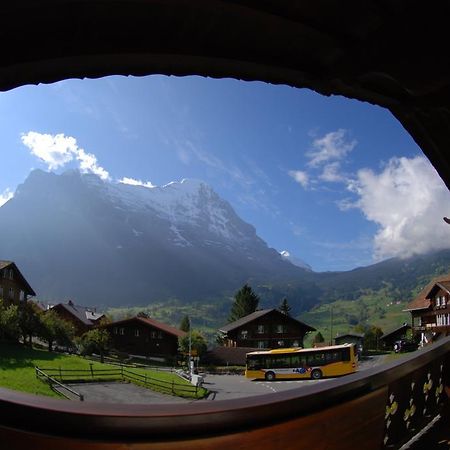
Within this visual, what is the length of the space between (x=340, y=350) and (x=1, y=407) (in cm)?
3487

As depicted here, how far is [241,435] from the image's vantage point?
1.38 m

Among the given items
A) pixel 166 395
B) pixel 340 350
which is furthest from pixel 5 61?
pixel 340 350

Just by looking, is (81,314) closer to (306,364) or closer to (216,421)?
(306,364)

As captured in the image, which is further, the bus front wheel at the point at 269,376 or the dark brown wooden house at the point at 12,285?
the dark brown wooden house at the point at 12,285

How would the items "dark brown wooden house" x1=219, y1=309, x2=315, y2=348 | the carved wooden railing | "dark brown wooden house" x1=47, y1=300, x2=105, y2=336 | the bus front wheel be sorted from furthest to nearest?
"dark brown wooden house" x1=47, y1=300, x2=105, y2=336
"dark brown wooden house" x1=219, y1=309, x2=315, y2=348
the bus front wheel
the carved wooden railing

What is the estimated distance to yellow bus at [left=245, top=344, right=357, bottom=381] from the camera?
3309 cm

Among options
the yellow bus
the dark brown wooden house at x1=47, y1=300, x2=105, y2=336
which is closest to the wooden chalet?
the yellow bus

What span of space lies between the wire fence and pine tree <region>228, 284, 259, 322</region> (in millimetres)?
43709

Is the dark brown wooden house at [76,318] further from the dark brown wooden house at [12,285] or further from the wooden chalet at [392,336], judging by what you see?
the wooden chalet at [392,336]

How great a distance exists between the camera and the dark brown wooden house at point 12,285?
139 feet

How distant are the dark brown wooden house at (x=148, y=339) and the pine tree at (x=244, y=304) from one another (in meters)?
18.9

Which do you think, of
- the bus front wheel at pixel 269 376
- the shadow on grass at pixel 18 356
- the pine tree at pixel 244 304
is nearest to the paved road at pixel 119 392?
the shadow on grass at pixel 18 356

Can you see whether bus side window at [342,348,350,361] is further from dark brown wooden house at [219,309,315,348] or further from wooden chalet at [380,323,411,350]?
wooden chalet at [380,323,411,350]

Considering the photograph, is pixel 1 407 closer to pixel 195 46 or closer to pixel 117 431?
pixel 117 431
